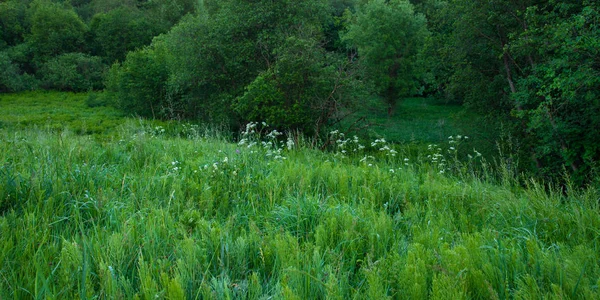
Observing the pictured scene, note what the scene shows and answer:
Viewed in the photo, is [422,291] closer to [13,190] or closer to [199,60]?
[13,190]

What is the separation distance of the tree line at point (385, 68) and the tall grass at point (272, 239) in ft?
18.3

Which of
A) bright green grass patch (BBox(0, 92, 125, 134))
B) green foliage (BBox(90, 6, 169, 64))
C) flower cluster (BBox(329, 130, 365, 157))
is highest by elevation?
green foliage (BBox(90, 6, 169, 64))

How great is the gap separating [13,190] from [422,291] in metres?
3.97

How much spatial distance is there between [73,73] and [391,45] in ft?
104

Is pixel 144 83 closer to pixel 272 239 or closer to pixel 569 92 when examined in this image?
pixel 569 92

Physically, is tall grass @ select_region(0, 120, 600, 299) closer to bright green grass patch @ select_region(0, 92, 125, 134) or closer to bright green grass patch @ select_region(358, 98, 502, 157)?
bright green grass patch @ select_region(358, 98, 502, 157)

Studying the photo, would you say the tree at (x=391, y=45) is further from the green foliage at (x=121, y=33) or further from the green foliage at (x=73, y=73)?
the green foliage at (x=73, y=73)

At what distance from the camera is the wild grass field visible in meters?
2.41

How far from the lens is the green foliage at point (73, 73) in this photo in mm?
41438

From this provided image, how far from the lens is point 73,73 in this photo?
41375 mm

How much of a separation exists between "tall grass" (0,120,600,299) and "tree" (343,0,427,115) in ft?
85.3

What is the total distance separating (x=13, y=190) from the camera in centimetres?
407

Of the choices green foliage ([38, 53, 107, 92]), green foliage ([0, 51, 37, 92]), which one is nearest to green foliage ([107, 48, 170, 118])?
green foliage ([38, 53, 107, 92])

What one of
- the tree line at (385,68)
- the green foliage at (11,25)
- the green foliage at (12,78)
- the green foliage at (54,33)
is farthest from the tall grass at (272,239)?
the green foliage at (11,25)
